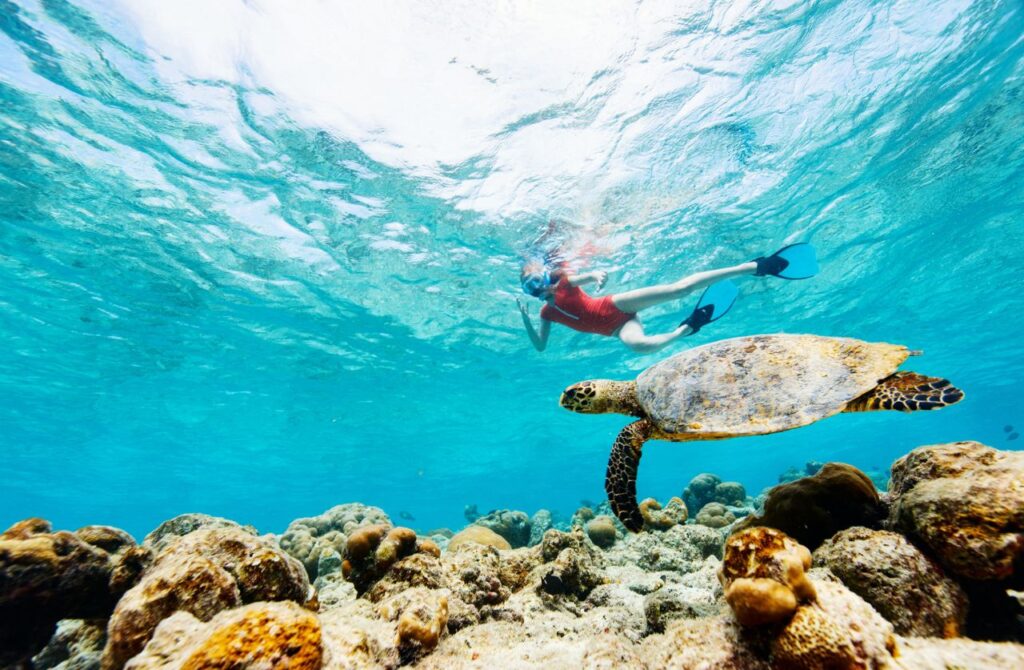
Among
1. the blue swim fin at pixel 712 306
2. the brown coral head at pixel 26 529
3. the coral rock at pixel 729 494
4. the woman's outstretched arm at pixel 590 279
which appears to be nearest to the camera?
the brown coral head at pixel 26 529

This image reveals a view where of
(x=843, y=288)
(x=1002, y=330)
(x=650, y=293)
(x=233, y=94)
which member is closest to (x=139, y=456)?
(x=233, y=94)

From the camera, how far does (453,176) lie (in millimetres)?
10297

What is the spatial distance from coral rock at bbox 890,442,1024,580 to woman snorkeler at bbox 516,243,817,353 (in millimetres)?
5425

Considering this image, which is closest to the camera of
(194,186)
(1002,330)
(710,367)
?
(710,367)

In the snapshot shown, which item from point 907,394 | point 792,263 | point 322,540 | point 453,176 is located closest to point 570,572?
point 907,394

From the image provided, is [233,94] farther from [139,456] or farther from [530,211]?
[139,456]

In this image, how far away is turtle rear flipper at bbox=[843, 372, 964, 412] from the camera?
8.39ft

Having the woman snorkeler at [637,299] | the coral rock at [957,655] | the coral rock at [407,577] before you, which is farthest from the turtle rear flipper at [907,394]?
the woman snorkeler at [637,299]

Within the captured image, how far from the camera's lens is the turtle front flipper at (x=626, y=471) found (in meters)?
3.52

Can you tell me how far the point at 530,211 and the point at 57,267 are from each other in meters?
14.9

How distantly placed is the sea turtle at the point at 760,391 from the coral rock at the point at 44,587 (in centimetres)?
373

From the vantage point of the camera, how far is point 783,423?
9.19 ft

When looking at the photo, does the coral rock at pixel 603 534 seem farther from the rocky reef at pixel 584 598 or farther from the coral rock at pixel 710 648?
the coral rock at pixel 710 648

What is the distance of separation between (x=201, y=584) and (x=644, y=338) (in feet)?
25.2
